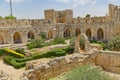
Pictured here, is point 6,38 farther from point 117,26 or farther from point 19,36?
point 117,26

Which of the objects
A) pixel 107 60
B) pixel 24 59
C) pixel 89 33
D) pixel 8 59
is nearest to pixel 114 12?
pixel 89 33

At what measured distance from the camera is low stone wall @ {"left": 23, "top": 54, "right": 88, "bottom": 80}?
36.1 ft

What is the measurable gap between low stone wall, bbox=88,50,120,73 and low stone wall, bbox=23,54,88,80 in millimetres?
1284

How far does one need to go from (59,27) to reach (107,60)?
2631cm

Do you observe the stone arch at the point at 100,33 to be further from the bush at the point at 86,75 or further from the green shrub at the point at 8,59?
the bush at the point at 86,75

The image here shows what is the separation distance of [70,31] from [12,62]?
2192 cm

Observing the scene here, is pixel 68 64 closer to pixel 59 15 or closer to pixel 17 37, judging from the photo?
pixel 17 37

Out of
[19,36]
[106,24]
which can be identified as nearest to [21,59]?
[19,36]

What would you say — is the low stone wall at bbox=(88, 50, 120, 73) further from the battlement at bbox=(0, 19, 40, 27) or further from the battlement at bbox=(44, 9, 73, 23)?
the battlement at bbox=(44, 9, 73, 23)

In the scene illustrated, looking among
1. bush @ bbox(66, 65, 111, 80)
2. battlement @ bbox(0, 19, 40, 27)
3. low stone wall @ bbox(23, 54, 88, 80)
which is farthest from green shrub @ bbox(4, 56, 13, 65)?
bush @ bbox(66, 65, 111, 80)

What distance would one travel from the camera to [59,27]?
40.2m

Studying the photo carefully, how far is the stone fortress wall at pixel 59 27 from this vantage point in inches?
1346

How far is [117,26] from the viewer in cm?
3669

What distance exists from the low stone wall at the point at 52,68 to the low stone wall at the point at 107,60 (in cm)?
128
